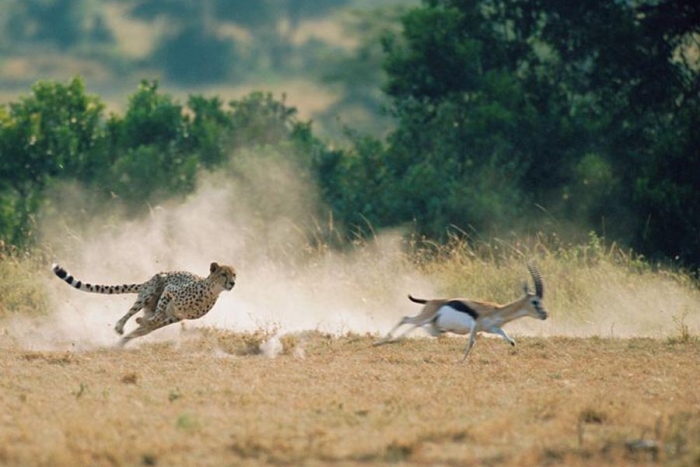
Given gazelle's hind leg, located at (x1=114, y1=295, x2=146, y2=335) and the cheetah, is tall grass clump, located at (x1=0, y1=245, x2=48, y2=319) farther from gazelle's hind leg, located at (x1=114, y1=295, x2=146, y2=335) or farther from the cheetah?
the cheetah

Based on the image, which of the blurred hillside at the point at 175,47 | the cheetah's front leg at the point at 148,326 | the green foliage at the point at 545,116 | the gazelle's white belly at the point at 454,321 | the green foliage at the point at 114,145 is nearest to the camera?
the gazelle's white belly at the point at 454,321

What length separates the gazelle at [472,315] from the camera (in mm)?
11469

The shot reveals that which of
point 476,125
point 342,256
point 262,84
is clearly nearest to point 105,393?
point 342,256

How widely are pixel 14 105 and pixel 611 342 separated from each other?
1360 cm

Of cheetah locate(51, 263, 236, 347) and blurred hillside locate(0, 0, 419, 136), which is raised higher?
blurred hillside locate(0, 0, 419, 136)

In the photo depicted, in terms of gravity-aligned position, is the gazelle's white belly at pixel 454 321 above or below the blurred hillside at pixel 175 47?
below

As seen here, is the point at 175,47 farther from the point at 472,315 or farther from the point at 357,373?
the point at 357,373

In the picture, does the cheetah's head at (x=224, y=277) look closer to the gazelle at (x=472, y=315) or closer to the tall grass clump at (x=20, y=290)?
the gazelle at (x=472, y=315)

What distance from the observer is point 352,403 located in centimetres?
935

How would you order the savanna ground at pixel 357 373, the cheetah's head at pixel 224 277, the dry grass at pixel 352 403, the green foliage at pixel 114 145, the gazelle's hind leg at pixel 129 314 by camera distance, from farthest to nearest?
1. the green foliage at pixel 114 145
2. the gazelle's hind leg at pixel 129 314
3. the cheetah's head at pixel 224 277
4. the savanna ground at pixel 357 373
5. the dry grass at pixel 352 403

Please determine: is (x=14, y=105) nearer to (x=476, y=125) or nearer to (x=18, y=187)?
(x=18, y=187)

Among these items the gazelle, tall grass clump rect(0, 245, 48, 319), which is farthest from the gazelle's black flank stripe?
tall grass clump rect(0, 245, 48, 319)

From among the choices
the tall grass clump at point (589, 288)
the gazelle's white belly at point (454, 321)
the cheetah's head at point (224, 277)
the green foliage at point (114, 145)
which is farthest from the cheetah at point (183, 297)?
the green foliage at point (114, 145)

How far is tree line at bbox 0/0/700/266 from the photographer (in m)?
21.0
